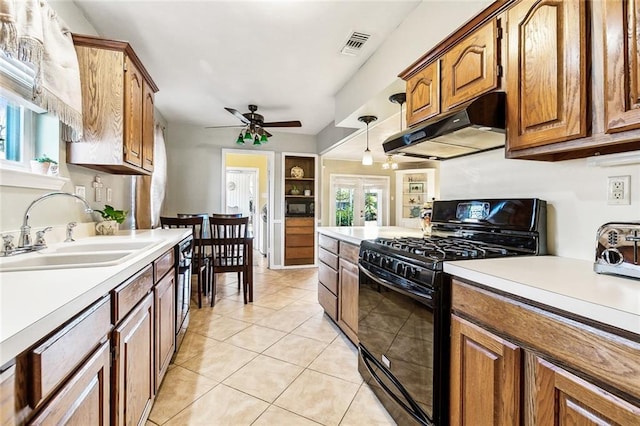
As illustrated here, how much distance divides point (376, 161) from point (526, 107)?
17.6 feet

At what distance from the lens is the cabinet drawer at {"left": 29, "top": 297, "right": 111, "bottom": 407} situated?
0.62m

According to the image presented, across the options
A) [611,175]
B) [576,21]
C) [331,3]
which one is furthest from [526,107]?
[331,3]

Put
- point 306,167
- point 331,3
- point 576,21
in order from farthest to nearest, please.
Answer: point 306,167 → point 331,3 → point 576,21

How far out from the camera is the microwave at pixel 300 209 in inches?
217

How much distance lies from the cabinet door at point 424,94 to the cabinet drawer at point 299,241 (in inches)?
147

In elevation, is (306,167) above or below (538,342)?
above

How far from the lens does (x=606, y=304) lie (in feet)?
2.34

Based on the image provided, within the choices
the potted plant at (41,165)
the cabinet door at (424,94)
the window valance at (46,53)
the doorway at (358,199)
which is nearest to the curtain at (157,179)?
the window valance at (46,53)

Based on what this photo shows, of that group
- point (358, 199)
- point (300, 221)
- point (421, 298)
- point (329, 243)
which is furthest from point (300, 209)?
point (421, 298)

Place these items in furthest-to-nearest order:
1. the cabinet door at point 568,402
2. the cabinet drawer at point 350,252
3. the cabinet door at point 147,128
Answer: the cabinet door at point 147,128 < the cabinet drawer at point 350,252 < the cabinet door at point 568,402

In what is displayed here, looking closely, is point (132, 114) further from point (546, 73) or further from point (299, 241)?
point (299, 241)

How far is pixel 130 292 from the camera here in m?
1.19

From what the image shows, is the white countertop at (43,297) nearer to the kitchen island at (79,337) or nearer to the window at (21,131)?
the kitchen island at (79,337)

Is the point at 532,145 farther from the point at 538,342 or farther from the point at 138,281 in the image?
the point at 138,281
